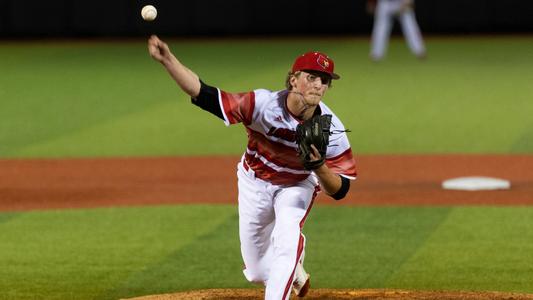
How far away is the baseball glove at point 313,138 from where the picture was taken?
6195mm

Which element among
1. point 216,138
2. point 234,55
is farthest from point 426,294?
point 234,55

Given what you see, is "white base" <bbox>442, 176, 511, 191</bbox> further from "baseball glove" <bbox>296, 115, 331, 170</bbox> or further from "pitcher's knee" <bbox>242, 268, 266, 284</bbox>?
"baseball glove" <bbox>296, 115, 331, 170</bbox>

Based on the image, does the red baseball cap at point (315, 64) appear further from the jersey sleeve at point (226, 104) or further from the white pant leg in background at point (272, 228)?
the white pant leg in background at point (272, 228)

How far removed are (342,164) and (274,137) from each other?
0.42 m

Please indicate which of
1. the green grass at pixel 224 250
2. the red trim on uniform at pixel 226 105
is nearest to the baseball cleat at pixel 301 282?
the green grass at pixel 224 250

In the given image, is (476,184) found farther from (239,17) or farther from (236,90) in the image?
(239,17)

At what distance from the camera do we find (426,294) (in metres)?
7.81

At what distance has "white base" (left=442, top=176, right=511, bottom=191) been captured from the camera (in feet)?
39.1

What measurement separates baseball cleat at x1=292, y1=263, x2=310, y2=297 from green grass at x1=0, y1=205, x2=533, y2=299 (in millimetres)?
786

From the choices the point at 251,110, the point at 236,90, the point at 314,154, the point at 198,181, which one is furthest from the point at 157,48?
the point at 236,90

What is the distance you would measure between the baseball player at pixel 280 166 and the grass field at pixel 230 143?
1369 mm

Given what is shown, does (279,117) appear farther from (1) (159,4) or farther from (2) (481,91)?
(1) (159,4)

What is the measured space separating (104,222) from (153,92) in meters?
9.67

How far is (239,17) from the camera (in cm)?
2964
